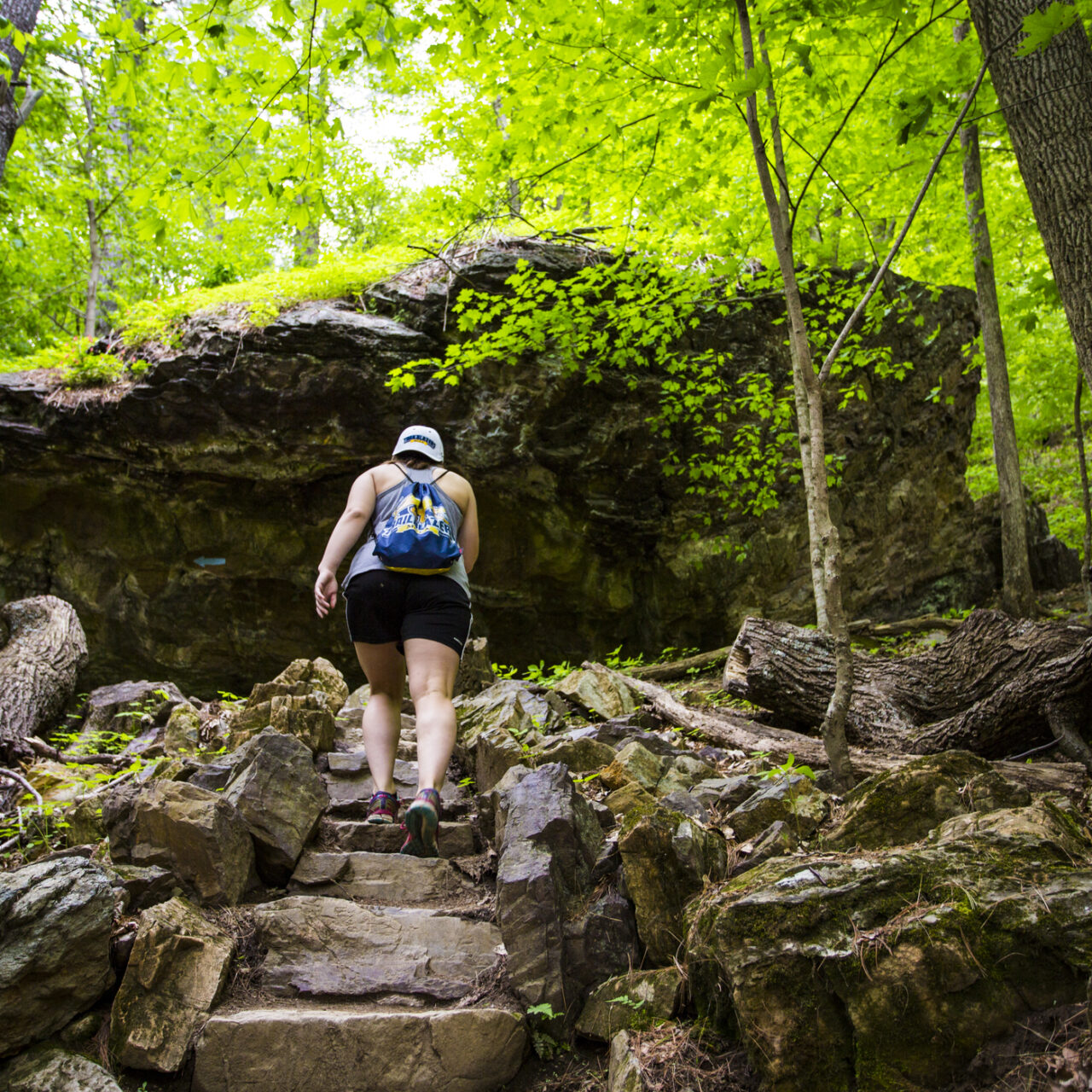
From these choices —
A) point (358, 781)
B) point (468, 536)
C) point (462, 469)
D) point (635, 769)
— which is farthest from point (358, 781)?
point (462, 469)

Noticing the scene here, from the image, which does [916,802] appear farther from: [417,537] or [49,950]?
[49,950]

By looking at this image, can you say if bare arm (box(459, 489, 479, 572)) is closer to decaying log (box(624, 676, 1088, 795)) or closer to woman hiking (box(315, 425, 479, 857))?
woman hiking (box(315, 425, 479, 857))

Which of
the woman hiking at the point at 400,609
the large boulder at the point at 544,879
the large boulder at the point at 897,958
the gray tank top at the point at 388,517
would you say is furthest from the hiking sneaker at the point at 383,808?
the large boulder at the point at 897,958

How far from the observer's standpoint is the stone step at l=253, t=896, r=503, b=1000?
2391 mm

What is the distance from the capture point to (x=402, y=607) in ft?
12.0

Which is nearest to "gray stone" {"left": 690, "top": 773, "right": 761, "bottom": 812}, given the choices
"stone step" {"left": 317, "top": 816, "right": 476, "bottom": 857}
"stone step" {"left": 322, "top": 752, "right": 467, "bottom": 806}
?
"stone step" {"left": 317, "top": 816, "right": 476, "bottom": 857}

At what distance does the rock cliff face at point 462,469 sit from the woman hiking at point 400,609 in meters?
5.73

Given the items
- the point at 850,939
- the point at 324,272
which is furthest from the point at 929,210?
the point at 850,939

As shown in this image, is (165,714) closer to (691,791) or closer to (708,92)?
(691,791)

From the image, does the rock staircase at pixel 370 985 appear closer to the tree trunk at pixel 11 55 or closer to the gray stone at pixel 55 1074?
the gray stone at pixel 55 1074

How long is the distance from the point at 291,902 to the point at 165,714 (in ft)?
13.6

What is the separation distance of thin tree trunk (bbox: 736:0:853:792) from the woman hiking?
1.99 metres

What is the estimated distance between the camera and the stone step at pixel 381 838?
344cm

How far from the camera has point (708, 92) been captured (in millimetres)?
4004
